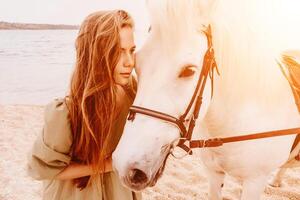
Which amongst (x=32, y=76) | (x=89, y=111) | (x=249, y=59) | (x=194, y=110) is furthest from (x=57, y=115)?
(x=32, y=76)

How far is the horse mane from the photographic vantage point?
1310 millimetres

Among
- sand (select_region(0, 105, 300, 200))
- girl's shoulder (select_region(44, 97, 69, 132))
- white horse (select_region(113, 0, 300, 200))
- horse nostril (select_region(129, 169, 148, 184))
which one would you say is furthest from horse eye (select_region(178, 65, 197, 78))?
sand (select_region(0, 105, 300, 200))

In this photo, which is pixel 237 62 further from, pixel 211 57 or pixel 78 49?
pixel 78 49

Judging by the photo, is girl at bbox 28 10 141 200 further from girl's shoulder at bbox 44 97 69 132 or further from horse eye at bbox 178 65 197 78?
horse eye at bbox 178 65 197 78

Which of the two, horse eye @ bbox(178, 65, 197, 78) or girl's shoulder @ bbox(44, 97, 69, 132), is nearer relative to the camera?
horse eye @ bbox(178, 65, 197, 78)

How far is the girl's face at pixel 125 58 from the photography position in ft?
4.98

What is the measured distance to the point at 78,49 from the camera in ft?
5.24

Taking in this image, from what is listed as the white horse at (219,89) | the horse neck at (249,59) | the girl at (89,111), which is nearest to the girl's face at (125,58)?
the girl at (89,111)

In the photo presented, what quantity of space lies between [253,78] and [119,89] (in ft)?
2.23

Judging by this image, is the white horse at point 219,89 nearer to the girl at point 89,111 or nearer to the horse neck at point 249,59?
the horse neck at point 249,59

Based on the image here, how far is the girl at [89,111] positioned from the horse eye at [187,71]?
0.97 feet

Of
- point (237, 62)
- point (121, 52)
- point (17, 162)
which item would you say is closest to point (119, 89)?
point (121, 52)

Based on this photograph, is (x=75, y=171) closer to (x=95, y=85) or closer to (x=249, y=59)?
(x=95, y=85)

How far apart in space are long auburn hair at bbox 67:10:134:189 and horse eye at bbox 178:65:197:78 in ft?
1.11
